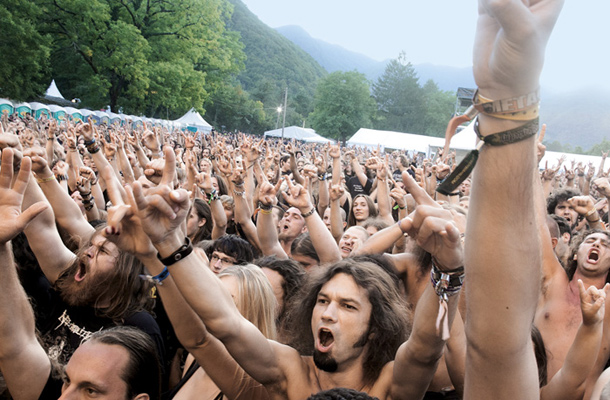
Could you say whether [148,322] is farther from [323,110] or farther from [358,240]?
[323,110]

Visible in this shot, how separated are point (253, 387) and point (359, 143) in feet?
99.9

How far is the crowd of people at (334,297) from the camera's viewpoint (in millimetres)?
986

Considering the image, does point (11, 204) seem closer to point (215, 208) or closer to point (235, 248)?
point (235, 248)

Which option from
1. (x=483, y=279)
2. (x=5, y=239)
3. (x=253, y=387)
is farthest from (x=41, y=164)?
(x=483, y=279)

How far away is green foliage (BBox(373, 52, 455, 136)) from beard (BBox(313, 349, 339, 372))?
85.2 meters

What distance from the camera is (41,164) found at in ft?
9.30

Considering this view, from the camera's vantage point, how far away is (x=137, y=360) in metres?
1.97

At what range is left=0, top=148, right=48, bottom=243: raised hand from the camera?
5.63 feet

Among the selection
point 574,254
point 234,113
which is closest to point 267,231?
point 574,254

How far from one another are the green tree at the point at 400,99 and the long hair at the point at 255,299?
8472cm

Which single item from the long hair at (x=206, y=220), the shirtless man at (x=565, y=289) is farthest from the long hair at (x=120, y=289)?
the shirtless man at (x=565, y=289)

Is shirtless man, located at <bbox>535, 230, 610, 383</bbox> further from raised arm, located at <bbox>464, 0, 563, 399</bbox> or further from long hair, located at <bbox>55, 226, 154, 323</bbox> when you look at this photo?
long hair, located at <bbox>55, 226, 154, 323</bbox>

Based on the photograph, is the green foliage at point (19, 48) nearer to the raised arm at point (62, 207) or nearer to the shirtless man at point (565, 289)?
the raised arm at point (62, 207)

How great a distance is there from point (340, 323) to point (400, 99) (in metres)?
89.5
